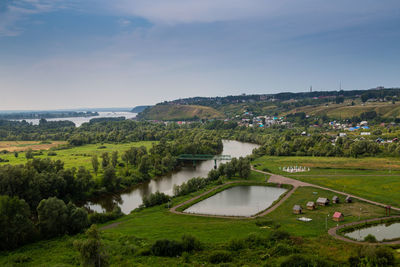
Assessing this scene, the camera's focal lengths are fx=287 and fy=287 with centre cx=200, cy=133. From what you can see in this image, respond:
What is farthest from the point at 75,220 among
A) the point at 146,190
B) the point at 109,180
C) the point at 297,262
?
the point at 297,262

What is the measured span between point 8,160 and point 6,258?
6534 cm

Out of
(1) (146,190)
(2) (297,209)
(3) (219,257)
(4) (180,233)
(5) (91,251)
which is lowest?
(1) (146,190)

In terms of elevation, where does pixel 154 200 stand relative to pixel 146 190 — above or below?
above

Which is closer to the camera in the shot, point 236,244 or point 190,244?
point 190,244

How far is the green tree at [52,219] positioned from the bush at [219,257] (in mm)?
20829

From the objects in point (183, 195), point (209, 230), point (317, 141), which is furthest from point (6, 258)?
point (317, 141)

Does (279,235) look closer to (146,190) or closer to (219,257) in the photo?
(219,257)

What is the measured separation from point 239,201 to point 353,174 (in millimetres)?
33075

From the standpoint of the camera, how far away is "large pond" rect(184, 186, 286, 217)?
1948 inches

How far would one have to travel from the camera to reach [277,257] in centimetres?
2995

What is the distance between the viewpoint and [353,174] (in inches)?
2734

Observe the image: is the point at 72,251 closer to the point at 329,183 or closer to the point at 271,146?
the point at 329,183

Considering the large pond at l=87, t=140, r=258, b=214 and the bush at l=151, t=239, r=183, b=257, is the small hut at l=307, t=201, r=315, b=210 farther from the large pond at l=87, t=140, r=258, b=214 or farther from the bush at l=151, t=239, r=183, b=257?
the large pond at l=87, t=140, r=258, b=214

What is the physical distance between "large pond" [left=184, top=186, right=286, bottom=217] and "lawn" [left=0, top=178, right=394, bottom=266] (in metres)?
4.08
